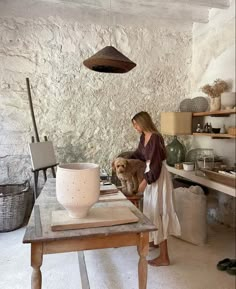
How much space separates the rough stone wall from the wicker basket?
0.81ft

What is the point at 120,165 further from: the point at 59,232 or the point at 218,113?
the point at 218,113

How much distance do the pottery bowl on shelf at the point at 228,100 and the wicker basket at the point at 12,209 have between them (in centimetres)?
189

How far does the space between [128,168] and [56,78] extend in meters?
1.13

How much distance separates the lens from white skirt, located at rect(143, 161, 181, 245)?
1.42 m

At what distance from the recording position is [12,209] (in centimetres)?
200

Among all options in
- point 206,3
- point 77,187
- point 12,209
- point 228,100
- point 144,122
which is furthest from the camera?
point 12,209

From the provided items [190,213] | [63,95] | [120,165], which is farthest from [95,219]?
[63,95]

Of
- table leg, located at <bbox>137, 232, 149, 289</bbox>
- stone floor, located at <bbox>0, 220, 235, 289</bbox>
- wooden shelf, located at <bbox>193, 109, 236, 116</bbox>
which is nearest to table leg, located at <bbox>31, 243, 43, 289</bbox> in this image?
table leg, located at <bbox>137, 232, 149, 289</bbox>

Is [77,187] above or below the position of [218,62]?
below

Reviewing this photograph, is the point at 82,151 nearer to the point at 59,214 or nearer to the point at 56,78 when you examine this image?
the point at 56,78

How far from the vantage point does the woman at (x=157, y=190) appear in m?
1.38

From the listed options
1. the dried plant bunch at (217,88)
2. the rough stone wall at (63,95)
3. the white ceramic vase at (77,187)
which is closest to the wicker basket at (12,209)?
the rough stone wall at (63,95)

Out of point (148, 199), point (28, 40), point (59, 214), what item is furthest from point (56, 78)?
point (59, 214)

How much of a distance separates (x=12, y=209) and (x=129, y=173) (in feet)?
3.66
